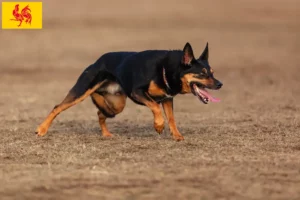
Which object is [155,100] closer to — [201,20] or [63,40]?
[63,40]

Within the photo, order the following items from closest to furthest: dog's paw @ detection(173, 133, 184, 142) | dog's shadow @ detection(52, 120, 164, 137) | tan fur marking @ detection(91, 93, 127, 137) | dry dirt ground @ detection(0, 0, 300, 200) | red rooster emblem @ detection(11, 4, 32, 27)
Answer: dry dirt ground @ detection(0, 0, 300, 200)
dog's paw @ detection(173, 133, 184, 142)
tan fur marking @ detection(91, 93, 127, 137)
dog's shadow @ detection(52, 120, 164, 137)
red rooster emblem @ detection(11, 4, 32, 27)

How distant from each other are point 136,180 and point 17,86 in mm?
13761

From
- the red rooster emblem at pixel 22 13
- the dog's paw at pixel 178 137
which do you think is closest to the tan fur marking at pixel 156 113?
the dog's paw at pixel 178 137

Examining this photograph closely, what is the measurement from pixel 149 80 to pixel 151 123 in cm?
292

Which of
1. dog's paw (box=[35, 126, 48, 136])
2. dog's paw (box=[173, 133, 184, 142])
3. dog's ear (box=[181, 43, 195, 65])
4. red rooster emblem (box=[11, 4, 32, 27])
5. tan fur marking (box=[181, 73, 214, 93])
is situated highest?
red rooster emblem (box=[11, 4, 32, 27])

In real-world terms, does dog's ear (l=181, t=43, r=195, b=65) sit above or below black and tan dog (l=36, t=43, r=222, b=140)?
above

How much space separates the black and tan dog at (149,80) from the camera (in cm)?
930

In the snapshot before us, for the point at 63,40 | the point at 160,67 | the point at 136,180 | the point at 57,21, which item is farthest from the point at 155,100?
the point at 57,21

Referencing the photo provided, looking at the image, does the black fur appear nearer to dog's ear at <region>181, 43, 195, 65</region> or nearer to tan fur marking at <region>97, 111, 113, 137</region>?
dog's ear at <region>181, 43, 195, 65</region>

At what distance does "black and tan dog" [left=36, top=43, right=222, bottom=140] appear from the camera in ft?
30.5

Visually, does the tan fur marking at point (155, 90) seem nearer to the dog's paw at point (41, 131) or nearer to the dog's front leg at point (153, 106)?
the dog's front leg at point (153, 106)

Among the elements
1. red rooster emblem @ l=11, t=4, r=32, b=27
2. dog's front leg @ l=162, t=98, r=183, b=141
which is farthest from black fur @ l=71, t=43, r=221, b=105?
red rooster emblem @ l=11, t=4, r=32, b=27

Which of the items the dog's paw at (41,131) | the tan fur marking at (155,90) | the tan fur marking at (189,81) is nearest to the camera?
the tan fur marking at (189,81)

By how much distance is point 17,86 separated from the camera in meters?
20.1
